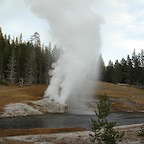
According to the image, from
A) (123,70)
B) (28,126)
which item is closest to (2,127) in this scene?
(28,126)

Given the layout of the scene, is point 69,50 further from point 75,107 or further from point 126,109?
point 126,109

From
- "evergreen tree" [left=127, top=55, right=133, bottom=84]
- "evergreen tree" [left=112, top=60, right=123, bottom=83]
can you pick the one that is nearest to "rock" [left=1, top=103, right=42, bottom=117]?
"evergreen tree" [left=127, top=55, right=133, bottom=84]

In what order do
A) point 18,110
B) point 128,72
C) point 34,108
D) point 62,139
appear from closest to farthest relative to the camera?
point 62,139 → point 18,110 → point 34,108 → point 128,72

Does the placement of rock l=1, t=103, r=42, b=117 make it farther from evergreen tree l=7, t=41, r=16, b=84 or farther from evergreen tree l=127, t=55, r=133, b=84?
evergreen tree l=127, t=55, r=133, b=84

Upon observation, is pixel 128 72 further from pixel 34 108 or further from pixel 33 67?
pixel 34 108

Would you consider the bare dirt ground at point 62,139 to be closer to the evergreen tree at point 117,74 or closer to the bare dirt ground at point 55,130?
the bare dirt ground at point 55,130

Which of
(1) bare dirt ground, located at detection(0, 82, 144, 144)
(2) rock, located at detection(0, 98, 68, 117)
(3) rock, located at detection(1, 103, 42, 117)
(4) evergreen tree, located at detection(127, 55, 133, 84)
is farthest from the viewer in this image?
(4) evergreen tree, located at detection(127, 55, 133, 84)

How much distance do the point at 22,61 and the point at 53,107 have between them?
192ft

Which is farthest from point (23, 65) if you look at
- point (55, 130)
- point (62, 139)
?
point (62, 139)

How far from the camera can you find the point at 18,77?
137 metres

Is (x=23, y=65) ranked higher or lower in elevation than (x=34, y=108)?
higher

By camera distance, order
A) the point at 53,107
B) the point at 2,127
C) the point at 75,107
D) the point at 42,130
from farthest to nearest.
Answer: the point at 75,107 → the point at 53,107 → the point at 2,127 → the point at 42,130

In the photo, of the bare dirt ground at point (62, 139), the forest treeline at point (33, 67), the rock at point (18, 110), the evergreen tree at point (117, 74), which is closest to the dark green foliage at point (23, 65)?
the forest treeline at point (33, 67)

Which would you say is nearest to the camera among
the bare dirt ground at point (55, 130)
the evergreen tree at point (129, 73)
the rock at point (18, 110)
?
the bare dirt ground at point (55, 130)
